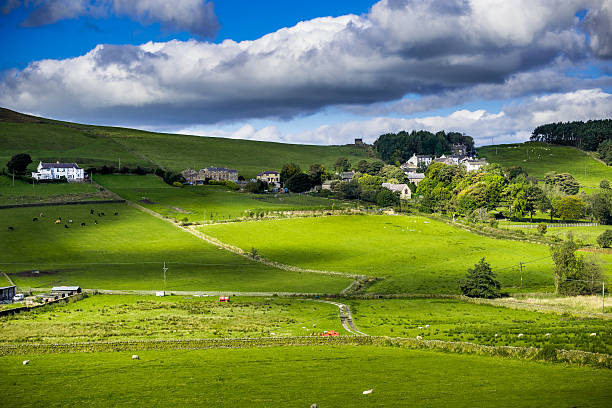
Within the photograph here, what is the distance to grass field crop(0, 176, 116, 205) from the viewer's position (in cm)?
14712

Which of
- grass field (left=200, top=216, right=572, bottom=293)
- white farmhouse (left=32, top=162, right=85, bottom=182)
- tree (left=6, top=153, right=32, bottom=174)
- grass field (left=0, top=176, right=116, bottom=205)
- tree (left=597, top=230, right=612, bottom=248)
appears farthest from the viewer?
white farmhouse (left=32, top=162, right=85, bottom=182)

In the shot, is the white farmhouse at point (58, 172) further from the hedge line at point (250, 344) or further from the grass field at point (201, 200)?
the hedge line at point (250, 344)

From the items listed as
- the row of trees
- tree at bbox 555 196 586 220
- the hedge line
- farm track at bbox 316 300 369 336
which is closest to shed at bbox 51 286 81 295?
the hedge line

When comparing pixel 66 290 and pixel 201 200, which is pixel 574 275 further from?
pixel 201 200

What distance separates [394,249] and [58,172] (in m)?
119

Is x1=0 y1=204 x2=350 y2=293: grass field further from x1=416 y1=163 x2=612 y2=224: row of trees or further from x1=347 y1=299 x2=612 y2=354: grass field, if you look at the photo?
x1=416 y1=163 x2=612 y2=224: row of trees

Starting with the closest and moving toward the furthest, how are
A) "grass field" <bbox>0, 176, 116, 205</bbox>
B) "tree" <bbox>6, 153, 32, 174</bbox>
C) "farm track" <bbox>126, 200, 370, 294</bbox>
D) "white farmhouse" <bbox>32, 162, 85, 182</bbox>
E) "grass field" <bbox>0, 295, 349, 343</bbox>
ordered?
"grass field" <bbox>0, 295, 349, 343</bbox>, "farm track" <bbox>126, 200, 370, 294</bbox>, "grass field" <bbox>0, 176, 116, 205</bbox>, "tree" <bbox>6, 153, 32, 174</bbox>, "white farmhouse" <bbox>32, 162, 85, 182</bbox>

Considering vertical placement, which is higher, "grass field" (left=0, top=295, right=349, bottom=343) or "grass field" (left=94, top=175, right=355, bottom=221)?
"grass field" (left=94, top=175, right=355, bottom=221)

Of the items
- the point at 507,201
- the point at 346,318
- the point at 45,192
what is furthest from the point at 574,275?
the point at 45,192

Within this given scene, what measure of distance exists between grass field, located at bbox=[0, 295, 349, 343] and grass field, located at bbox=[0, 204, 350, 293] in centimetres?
1097

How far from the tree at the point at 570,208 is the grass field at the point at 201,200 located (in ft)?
182

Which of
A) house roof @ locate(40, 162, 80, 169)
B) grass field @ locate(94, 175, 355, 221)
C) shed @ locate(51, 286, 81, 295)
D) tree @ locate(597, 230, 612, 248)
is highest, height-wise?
house roof @ locate(40, 162, 80, 169)

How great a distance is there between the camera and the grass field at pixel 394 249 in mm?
86750

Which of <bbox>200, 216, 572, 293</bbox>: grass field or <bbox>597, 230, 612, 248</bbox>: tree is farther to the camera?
<bbox>597, 230, 612, 248</bbox>: tree
